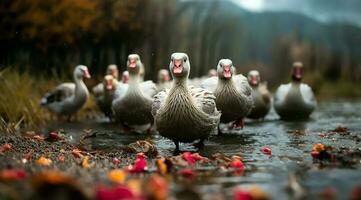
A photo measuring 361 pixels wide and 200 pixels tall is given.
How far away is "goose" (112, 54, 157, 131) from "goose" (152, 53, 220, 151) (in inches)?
101

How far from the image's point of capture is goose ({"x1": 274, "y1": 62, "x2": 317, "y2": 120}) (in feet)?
49.3

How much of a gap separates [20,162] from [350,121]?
364 inches

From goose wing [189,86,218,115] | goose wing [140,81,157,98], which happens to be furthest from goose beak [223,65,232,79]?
goose wing [140,81,157,98]

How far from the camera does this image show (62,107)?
15.4 metres

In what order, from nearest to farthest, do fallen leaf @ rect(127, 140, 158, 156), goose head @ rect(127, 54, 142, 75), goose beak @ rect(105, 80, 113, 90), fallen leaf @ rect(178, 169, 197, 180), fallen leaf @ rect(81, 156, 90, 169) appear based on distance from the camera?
fallen leaf @ rect(178, 169, 197, 180) → fallen leaf @ rect(81, 156, 90, 169) → fallen leaf @ rect(127, 140, 158, 156) → goose head @ rect(127, 54, 142, 75) → goose beak @ rect(105, 80, 113, 90)

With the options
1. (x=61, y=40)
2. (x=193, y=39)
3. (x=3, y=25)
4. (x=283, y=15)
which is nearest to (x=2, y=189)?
(x=3, y=25)

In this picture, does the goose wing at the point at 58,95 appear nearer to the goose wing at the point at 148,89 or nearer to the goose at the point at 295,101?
the goose wing at the point at 148,89

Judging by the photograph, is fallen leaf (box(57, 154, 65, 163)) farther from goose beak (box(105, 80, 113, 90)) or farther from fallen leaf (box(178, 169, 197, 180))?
goose beak (box(105, 80, 113, 90))

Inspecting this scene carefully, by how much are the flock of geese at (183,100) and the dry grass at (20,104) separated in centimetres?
69

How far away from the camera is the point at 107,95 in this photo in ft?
48.3

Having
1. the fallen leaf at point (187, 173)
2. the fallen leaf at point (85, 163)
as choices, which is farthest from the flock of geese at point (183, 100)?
the fallen leaf at point (187, 173)

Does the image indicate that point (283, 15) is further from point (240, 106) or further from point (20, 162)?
point (20, 162)

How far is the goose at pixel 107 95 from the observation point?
566 inches

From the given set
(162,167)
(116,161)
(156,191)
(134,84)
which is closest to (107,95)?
(134,84)
